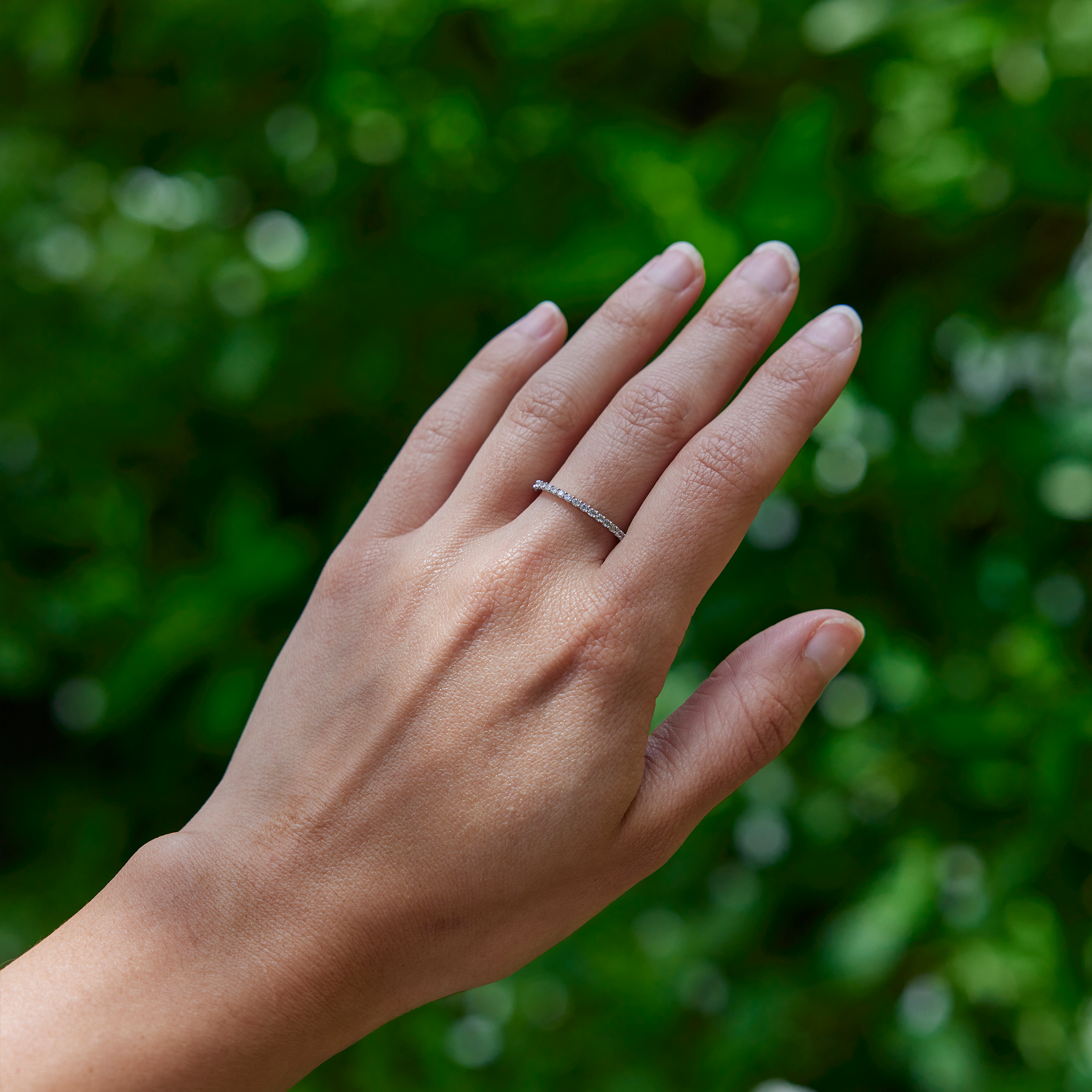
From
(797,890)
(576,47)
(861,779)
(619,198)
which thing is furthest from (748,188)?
(797,890)

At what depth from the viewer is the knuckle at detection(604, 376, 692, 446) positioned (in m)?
1.10

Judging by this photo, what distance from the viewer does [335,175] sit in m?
1.64

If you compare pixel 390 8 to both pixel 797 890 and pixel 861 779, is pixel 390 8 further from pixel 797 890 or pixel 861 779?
pixel 797 890

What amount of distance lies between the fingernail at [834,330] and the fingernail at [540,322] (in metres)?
0.35

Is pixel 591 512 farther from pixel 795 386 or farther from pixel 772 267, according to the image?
pixel 772 267

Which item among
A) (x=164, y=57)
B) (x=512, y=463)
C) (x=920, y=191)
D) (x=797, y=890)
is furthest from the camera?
(x=164, y=57)

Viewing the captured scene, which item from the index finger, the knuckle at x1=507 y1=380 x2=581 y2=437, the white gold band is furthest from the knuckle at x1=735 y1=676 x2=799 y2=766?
the knuckle at x1=507 y1=380 x2=581 y2=437

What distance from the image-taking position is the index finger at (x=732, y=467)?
102 cm

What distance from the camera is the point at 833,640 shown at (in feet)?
3.45

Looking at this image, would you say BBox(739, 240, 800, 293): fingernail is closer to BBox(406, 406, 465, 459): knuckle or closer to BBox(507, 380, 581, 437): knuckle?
BBox(507, 380, 581, 437): knuckle

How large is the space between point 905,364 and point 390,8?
3.20 feet

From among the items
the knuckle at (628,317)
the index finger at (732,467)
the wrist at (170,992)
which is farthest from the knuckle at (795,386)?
the wrist at (170,992)

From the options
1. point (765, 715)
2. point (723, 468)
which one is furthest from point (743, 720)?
point (723, 468)

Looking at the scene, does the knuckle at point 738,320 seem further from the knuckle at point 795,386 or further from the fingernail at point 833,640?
the fingernail at point 833,640
